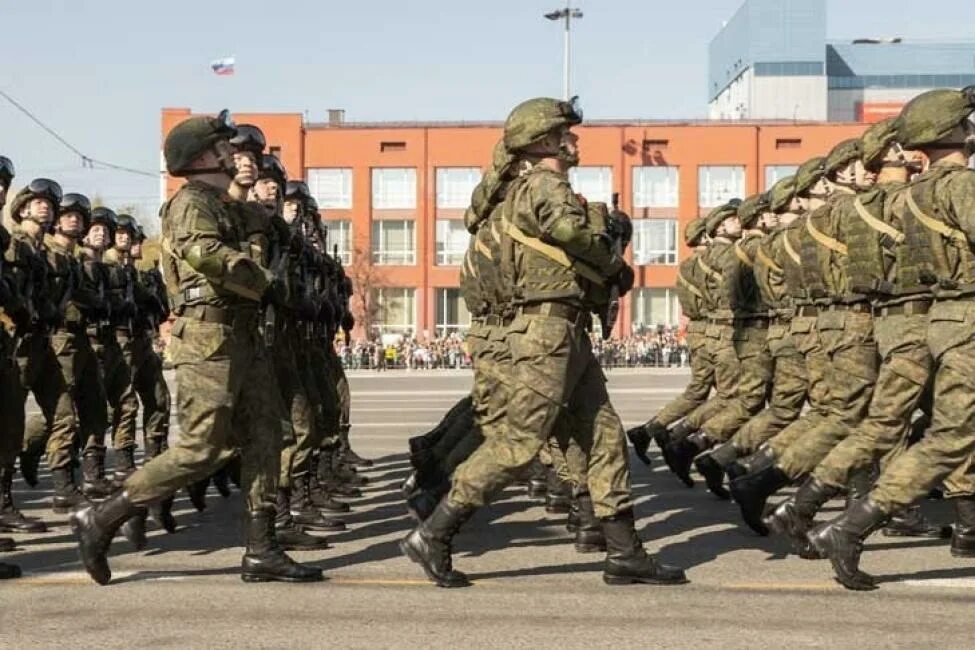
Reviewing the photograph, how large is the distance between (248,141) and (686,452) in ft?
16.6

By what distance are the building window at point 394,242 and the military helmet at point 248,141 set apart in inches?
2332

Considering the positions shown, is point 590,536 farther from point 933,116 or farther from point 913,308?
point 933,116

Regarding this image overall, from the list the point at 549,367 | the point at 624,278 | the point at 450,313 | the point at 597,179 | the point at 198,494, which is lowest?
the point at 198,494

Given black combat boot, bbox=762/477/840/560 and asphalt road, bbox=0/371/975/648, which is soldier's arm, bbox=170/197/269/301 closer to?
asphalt road, bbox=0/371/975/648

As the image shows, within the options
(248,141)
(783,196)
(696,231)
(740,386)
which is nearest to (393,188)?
(696,231)

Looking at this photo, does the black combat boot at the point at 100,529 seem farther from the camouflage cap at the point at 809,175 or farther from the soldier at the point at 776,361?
the camouflage cap at the point at 809,175

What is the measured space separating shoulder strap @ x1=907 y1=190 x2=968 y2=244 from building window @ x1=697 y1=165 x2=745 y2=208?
59853 mm

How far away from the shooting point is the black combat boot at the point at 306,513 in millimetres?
9500

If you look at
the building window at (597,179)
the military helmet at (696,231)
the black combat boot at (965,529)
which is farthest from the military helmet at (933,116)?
the building window at (597,179)

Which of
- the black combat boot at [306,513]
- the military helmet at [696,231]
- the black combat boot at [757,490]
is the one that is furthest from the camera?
the military helmet at [696,231]

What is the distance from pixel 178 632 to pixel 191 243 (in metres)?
1.93

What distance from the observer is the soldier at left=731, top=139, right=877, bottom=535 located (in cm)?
862

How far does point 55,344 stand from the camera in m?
10.7

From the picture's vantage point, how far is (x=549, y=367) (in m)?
7.20
